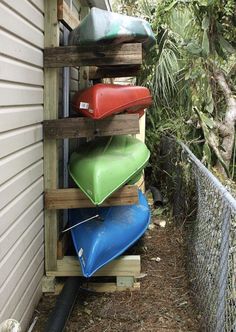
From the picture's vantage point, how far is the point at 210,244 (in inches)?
98.6

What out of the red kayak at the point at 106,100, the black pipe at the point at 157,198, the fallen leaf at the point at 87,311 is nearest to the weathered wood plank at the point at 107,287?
the fallen leaf at the point at 87,311

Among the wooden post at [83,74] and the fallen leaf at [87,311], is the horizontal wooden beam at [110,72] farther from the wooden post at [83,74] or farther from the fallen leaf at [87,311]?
the fallen leaf at [87,311]

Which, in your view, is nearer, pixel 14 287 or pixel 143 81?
pixel 14 287

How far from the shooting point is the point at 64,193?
303 cm

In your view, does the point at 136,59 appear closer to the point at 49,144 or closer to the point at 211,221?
the point at 49,144

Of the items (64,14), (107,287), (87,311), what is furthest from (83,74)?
(87,311)

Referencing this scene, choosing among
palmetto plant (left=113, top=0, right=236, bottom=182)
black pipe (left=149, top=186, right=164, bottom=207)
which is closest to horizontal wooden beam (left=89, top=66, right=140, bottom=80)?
Result: palmetto plant (left=113, top=0, right=236, bottom=182)

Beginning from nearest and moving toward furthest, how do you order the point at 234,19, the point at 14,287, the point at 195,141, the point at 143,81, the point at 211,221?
1. the point at 14,287
2. the point at 211,221
3. the point at 234,19
4. the point at 195,141
5. the point at 143,81

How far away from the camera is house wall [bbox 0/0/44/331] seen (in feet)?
7.00

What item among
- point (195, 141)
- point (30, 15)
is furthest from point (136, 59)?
point (195, 141)

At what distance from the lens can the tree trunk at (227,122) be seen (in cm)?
464

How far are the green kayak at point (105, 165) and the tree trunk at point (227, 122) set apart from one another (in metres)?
1.44

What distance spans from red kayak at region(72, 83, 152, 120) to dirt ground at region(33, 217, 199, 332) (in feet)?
4.70

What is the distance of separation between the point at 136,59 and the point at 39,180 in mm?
1183
